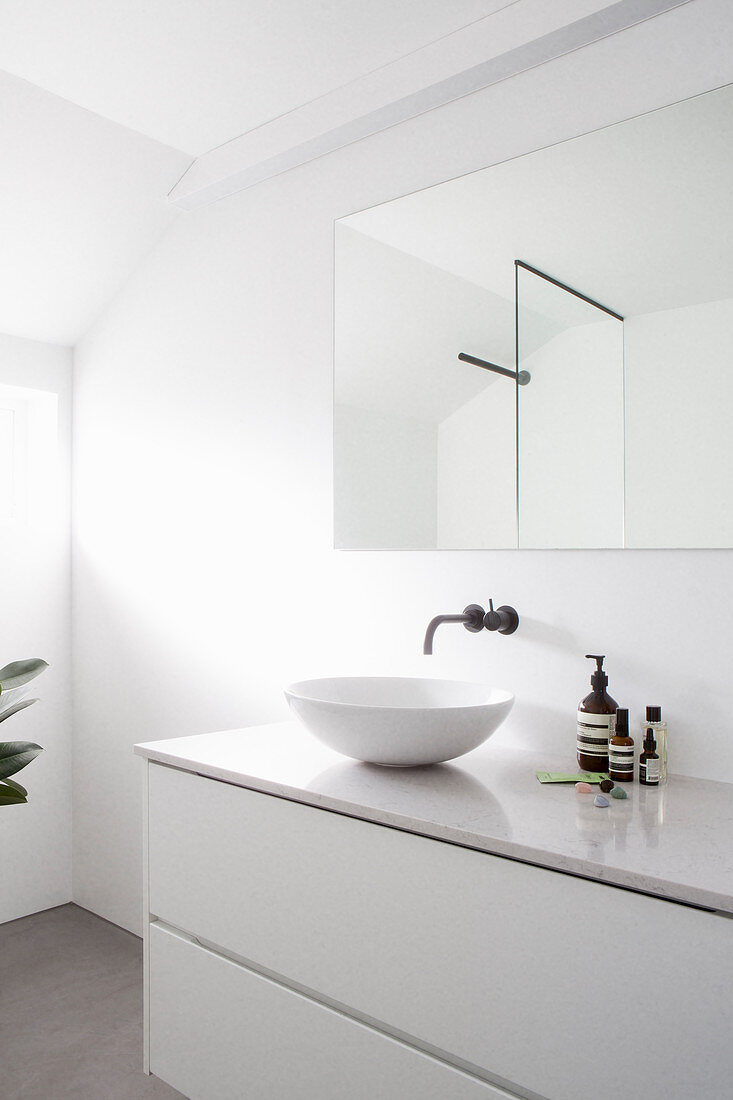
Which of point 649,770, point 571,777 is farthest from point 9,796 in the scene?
point 649,770

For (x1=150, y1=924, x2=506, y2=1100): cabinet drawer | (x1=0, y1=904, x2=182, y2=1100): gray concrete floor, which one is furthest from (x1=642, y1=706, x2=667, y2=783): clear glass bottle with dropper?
(x1=0, y1=904, x2=182, y2=1100): gray concrete floor

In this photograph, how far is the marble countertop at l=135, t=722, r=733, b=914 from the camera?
1084 millimetres

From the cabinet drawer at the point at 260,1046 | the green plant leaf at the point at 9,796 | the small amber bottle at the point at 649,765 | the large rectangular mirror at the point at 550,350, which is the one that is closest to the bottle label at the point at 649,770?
the small amber bottle at the point at 649,765

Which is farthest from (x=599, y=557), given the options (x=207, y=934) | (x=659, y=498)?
(x=207, y=934)

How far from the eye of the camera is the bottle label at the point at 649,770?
1.46 meters

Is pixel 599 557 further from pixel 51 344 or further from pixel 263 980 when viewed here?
pixel 51 344

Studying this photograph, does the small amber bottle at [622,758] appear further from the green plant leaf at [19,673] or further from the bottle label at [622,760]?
the green plant leaf at [19,673]

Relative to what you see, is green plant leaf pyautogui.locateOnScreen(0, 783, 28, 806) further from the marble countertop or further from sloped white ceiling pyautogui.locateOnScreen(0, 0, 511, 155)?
sloped white ceiling pyautogui.locateOnScreen(0, 0, 511, 155)

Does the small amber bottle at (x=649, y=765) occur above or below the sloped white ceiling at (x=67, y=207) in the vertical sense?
below

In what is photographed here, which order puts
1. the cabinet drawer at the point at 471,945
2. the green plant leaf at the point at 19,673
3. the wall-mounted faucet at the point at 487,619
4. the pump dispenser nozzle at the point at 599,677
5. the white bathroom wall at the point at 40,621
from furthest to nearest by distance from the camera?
the white bathroom wall at the point at 40,621, the green plant leaf at the point at 19,673, the wall-mounted faucet at the point at 487,619, the pump dispenser nozzle at the point at 599,677, the cabinet drawer at the point at 471,945

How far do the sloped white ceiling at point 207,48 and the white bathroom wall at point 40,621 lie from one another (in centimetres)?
103

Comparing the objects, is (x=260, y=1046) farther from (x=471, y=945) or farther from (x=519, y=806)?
(x=519, y=806)

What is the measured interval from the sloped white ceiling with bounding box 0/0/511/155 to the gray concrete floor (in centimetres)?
239

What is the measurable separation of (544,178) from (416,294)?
41 centimetres
